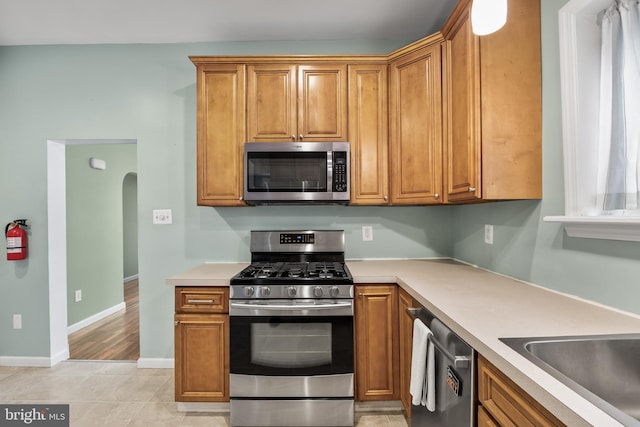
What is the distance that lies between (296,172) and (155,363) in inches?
78.3

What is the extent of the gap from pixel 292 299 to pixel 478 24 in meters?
1.58

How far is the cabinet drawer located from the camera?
6.38ft

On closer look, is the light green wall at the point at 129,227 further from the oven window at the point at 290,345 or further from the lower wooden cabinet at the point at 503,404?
the lower wooden cabinet at the point at 503,404

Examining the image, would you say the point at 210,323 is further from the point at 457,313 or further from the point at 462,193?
the point at 462,193

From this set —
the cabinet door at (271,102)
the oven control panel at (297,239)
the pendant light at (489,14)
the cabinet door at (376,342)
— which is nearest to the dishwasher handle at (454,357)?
the cabinet door at (376,342)

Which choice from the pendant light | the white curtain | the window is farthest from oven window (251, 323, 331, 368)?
the pendant light

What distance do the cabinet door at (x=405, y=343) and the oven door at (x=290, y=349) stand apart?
310 mm

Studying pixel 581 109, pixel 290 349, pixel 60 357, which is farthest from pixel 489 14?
pixel 60 357

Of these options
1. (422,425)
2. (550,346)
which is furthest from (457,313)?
(422,425)

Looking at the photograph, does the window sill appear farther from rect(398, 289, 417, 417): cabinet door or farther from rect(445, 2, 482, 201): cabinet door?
rect(398, 289, 417, 417): cabinet door

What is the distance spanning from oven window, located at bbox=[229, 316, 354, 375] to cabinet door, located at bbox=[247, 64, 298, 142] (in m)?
1.26

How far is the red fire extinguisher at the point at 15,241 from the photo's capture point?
2.56 m

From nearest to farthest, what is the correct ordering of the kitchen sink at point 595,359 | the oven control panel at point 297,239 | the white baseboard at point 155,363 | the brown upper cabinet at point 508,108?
the kitchen sink at point 595,359 → the brown upper cabinet at point 508,108 → the oven control panel at point 297,239 → the white baseboard at point 155,363

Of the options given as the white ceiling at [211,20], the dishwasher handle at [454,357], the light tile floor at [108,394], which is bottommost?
the light tile floor at [108,394]
